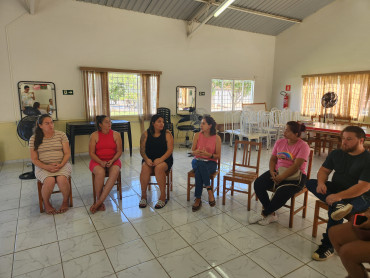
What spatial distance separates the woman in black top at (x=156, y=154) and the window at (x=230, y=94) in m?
4.42

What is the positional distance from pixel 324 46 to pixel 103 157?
21.4ft

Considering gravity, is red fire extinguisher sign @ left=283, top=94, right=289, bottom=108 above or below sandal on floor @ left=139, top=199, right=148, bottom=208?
above

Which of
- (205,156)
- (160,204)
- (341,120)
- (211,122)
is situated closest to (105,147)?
(160,204)

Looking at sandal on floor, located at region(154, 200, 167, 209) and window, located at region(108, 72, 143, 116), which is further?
window, located at region(108, 72, 143, 116)

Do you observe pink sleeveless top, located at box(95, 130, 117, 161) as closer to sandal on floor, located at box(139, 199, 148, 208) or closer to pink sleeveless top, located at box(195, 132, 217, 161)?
sandal on floor, located at box(139, 199, 148, 208)

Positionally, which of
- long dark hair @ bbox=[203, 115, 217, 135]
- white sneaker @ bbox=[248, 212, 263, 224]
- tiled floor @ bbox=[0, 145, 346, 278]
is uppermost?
long dark hair @ bbox=[203, 115, 217, 135]

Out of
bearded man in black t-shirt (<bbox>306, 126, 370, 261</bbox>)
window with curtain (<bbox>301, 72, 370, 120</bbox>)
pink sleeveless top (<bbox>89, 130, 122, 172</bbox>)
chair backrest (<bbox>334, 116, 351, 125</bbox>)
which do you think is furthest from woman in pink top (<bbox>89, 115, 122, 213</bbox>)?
window with curtain (<bbox>301, 72, 370, 120</bbox>)

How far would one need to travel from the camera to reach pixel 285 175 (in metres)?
2.48

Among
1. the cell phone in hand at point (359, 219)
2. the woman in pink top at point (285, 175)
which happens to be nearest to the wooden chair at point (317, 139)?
the woman in pink top at point (285, 175)

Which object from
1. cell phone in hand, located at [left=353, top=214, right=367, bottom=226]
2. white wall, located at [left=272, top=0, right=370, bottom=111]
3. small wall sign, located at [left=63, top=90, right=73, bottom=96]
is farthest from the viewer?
white wall, located at [left=272, top=0, right=370, bottom=111]

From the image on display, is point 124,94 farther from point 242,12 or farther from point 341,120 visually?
point 341,120

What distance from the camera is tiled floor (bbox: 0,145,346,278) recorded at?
1908 mm

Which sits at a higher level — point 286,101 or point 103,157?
point 286,101

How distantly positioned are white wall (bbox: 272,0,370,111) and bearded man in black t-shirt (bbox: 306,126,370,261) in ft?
16.6
